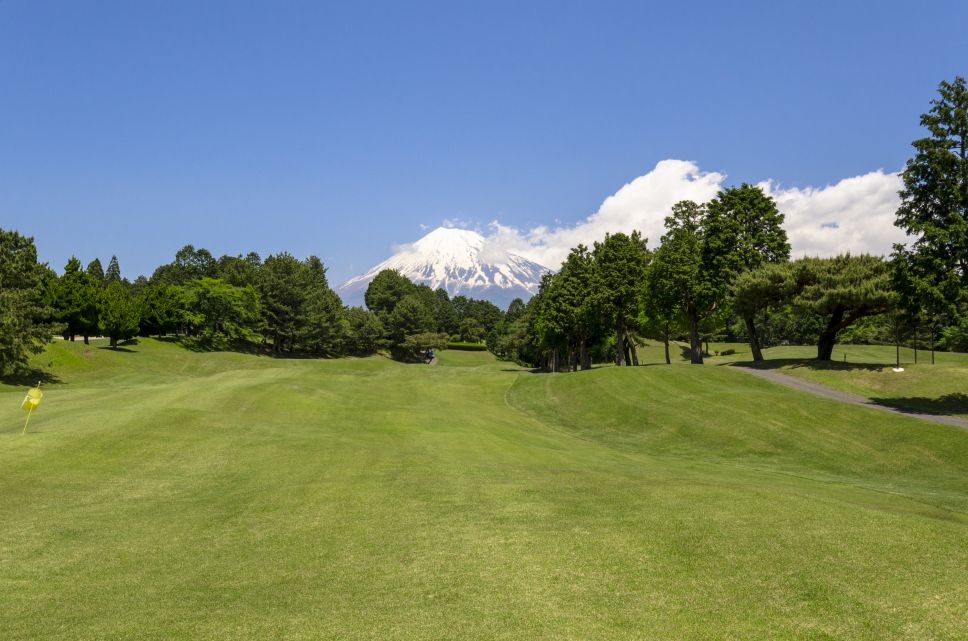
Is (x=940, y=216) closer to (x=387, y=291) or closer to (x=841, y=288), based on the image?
(x=841, y=288)

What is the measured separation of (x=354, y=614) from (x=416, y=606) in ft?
2.78

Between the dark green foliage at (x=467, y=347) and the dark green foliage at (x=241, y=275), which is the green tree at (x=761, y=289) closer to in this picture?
the dark green foliage at (x=241, y=275)

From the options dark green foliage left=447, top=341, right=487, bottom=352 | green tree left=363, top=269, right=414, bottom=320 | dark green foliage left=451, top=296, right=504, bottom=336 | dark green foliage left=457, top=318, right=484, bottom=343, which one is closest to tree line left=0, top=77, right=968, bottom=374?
dark green foliage left=447, top=341, right=487, bottom=352

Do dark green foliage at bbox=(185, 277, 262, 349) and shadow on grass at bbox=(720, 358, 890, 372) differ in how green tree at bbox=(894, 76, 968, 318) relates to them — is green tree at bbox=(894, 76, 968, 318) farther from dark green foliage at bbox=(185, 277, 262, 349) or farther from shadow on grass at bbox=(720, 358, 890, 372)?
dark green foliage at bbox=(185, 277, 262, 349)

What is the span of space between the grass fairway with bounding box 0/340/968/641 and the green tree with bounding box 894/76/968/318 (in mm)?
8886

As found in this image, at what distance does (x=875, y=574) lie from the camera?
339 inches

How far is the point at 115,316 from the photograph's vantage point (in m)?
78.7

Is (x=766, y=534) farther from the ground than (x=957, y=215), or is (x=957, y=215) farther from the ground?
(x=957, y=215)

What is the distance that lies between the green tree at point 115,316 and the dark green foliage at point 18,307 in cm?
1662

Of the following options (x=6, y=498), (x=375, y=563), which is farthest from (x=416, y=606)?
(x=6, y=498)

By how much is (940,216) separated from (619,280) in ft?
111

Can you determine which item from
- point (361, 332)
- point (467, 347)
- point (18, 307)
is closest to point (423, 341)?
point (361, 332)

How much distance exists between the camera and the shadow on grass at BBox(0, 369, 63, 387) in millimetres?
54656

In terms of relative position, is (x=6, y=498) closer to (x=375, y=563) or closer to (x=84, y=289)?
(x=375, y=563)
